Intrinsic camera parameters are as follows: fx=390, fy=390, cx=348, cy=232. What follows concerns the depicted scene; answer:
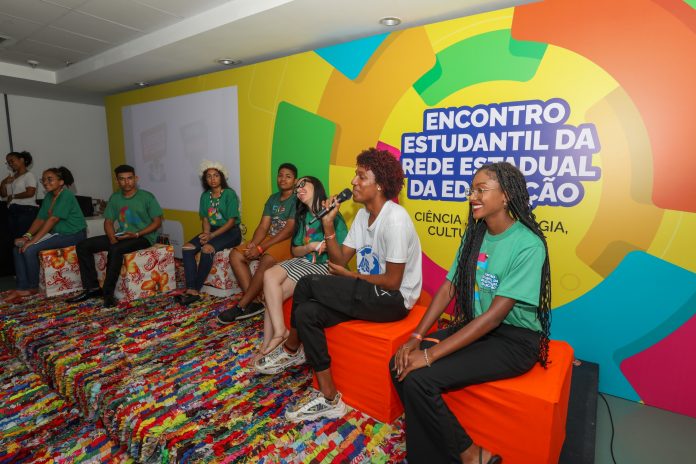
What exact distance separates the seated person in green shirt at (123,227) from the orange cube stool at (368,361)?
2.78 m

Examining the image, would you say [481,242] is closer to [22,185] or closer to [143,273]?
[143,273]

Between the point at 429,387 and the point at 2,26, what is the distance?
15.5 ft

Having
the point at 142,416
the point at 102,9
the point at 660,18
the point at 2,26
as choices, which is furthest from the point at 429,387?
the point at 2,26

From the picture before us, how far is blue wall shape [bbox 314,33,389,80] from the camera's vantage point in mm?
3168

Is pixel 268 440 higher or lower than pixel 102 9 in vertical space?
lower

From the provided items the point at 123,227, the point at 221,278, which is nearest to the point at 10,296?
the point at 123,227

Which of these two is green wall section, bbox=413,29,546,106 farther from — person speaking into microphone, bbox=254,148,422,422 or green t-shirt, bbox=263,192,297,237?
green t-shirt, bbox=263,192,297,237

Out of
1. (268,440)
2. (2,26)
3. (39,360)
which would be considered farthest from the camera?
(2,26)

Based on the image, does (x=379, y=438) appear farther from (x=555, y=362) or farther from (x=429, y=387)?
(x=555, y=362)

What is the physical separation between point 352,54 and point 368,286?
213 centimetres

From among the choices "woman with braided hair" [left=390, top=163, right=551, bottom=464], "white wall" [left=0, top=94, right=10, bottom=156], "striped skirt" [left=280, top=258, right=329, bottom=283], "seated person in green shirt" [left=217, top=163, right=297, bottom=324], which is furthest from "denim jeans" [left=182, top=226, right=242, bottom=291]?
"white wall" [left=0, top=94, right=10, bottom=156]

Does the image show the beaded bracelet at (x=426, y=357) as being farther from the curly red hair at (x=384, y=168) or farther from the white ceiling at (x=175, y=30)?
the white ceiling at (x=175, y=30)

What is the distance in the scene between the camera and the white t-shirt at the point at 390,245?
6.86 feet

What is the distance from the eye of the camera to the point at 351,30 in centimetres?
321
